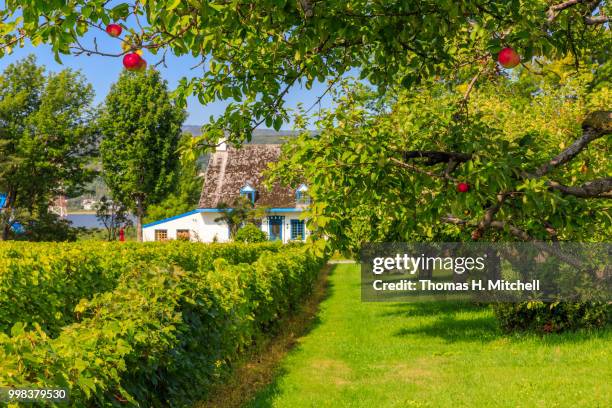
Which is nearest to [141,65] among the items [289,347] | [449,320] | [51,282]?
[51,282]

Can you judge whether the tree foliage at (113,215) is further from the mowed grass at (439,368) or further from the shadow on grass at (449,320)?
the mowed grass at (439,368)

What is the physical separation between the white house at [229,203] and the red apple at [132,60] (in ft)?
151

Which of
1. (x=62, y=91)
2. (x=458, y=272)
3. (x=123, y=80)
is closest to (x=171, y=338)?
(x=458, y=272)

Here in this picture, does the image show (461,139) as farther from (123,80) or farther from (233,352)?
(123,80)

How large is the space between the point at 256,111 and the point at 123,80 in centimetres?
5215

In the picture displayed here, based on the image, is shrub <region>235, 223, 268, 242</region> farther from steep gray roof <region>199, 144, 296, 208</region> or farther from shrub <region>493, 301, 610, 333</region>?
shrub <region>493, 301, 610, 333</region>

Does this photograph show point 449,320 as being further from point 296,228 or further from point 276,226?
point 276,226

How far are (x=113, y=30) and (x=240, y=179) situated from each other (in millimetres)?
51230

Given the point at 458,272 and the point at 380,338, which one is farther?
the point at 458,272

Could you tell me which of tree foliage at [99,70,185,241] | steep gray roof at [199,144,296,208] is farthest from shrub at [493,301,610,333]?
tree foliage at [99,70,185,241]

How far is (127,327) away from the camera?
17.6 feet

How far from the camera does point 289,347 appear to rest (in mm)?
12906

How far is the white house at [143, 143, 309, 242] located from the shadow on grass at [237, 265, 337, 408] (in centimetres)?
2530

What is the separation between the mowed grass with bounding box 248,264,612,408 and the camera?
852cm
